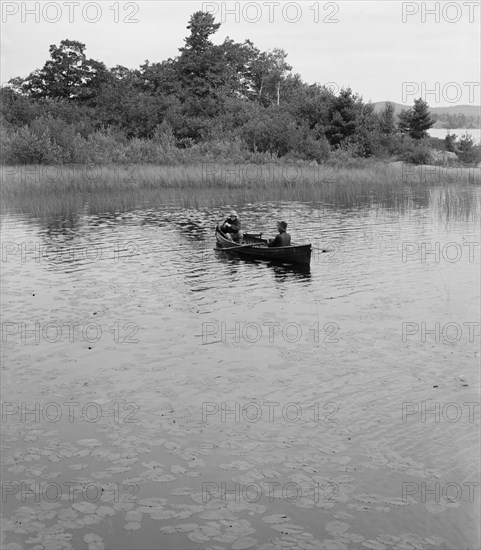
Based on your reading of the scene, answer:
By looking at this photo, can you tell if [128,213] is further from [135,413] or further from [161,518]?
[161,518]

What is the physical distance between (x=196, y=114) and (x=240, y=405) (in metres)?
64.5

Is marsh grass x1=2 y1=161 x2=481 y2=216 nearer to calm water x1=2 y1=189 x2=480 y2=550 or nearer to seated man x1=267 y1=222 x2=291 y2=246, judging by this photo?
seated man x1=267 y1=222 x2=291 y2=246

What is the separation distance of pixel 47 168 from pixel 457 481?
40.9m

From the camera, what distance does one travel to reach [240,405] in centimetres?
1132

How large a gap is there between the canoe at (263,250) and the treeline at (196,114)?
95.2 feet

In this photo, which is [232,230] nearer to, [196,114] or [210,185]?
[210,185]

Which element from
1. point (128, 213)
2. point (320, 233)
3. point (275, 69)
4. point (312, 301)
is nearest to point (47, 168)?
point (128, 213)

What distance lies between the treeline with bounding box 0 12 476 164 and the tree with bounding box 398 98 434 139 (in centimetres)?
11

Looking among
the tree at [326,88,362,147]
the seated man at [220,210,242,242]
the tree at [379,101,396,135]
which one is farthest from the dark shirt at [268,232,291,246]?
the tree at [379,101,396,135]

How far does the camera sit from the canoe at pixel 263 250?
2217 cm

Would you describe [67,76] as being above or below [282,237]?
above

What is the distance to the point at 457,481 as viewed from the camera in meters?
8.88

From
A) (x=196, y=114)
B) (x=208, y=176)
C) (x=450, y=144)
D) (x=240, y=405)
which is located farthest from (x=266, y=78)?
(x=240, y=405)

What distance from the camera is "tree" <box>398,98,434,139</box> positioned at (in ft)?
262
